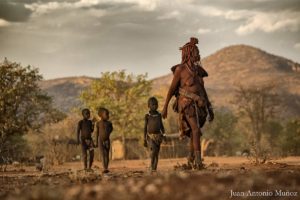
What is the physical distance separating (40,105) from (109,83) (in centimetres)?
1059

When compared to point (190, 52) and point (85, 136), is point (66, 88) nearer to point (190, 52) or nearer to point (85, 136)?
point (85, 136)

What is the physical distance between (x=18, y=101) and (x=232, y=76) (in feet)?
352

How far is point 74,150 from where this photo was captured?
1286 inches

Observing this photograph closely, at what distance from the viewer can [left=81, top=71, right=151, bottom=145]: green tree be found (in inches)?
1307

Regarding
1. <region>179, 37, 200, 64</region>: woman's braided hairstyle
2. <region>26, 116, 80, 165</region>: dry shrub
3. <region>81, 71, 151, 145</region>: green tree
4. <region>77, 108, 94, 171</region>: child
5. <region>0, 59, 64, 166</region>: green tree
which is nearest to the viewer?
<region>179, 37, 200, 64</region>: woman's braided hairstyle

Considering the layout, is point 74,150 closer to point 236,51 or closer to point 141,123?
point 141,123

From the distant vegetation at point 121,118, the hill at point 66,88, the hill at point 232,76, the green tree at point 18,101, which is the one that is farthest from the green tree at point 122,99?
the hill at point 66,88

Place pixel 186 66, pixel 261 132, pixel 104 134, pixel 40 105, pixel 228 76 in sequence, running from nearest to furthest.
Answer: pixel 186 66
pixel 104 134
pixel 40 105
pixel 261 132
pixel 228 76

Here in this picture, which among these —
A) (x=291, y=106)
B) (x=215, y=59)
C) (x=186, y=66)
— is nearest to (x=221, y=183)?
(x=186, y=66)

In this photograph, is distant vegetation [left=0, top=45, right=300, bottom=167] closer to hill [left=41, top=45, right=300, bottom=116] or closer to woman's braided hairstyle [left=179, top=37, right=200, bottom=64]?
hill [left=41, top=45, right=300, bottom=116]

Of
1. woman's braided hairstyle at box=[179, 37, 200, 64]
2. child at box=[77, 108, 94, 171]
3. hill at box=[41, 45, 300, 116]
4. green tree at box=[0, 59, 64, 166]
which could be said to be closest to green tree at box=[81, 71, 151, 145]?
green tree at box=[0, 59, 64, 166]

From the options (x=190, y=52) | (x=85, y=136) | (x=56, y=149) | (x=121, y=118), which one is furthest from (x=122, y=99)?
(x=190, y=52)

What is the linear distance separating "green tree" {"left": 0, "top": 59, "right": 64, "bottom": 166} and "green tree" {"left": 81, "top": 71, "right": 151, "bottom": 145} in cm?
905

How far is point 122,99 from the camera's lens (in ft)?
113
